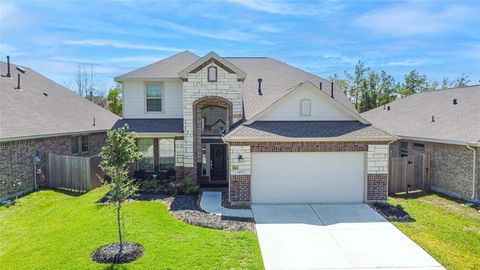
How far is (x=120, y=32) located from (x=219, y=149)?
7.18m

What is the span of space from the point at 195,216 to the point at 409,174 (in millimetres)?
10071

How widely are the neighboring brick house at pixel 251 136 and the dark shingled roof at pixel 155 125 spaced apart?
5cm

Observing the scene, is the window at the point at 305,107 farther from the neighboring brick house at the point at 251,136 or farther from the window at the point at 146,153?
the window at the point at 146,153

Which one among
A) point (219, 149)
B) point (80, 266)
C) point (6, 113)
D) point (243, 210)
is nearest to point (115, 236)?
point (80, 266)

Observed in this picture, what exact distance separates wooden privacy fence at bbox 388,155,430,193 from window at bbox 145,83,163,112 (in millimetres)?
11450

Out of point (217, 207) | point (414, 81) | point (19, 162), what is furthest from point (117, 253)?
point (414, 81)

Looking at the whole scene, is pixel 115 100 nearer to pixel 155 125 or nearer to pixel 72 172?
pixel 72 172

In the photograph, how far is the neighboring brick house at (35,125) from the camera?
13.4 meters

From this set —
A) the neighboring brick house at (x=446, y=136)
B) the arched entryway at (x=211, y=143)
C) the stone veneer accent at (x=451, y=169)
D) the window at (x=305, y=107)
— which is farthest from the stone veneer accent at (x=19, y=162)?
the stone veneer accent at (x=451, y=169)

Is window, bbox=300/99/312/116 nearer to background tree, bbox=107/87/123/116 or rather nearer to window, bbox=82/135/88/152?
window, bbox=82/135/88/152

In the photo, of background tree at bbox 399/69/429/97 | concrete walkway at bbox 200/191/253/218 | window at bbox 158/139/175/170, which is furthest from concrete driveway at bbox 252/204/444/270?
background tree at bbox 399/69/429/97

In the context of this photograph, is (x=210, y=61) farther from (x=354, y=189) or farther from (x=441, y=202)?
(x=441, y=202)

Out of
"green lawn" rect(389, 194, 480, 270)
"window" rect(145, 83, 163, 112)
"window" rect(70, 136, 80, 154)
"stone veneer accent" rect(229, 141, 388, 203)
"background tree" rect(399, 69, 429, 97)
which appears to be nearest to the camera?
"green lawn" rect(389, 194, 480, 270)

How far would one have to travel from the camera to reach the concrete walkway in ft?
36.1
